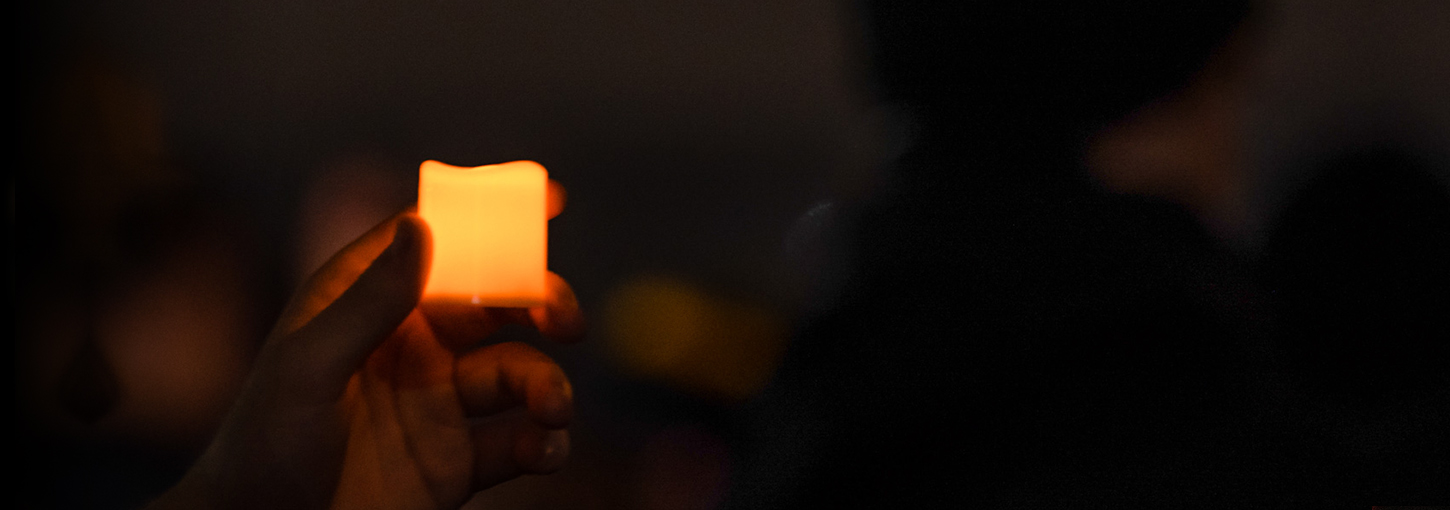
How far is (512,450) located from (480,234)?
17 cm

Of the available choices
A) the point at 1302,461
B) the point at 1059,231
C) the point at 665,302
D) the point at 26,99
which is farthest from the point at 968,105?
the point at 26,99

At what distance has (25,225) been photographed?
0.74 m

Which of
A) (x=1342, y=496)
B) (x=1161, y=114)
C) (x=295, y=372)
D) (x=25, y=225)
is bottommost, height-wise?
(x=1342, y=496)

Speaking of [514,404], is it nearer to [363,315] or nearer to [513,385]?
[513,385]

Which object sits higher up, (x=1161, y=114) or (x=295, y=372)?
(x=1161, y=114)

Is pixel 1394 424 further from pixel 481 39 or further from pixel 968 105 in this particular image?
pixel 481 39

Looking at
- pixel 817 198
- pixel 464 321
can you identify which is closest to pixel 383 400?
pixel 464 321

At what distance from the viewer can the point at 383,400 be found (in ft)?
1.68

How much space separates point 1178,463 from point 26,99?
117 cm

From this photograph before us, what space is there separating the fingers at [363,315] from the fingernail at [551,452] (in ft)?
0.51

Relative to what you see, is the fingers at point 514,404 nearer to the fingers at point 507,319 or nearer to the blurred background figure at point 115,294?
the fingers at point 507,319

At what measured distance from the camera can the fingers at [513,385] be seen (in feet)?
1.71

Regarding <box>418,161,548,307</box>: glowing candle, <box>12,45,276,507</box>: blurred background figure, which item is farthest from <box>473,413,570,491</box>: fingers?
<box>12,45,276,507</box>: blurred background figure

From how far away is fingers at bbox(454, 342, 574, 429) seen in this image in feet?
1.71
